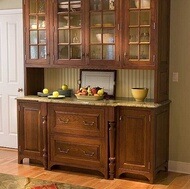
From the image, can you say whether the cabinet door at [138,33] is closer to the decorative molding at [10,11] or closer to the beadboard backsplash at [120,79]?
the beadboard backsplash at [120,79]

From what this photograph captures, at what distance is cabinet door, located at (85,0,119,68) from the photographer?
478cm

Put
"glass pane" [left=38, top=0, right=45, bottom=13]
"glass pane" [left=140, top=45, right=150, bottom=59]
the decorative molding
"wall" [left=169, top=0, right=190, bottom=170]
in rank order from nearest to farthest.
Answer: "glass pane" [left=140, top=45, right=150, bottom=59] → "wall" [left=169, top=0, right=190, bottom=170] → "glass pane" [left=38, top=0, right=45, bottom=13] → the decorative molding

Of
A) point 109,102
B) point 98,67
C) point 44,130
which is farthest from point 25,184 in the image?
point 98,67

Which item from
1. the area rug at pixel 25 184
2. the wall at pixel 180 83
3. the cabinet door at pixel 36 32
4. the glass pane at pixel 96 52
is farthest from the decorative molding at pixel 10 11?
the area rug at pixel 25 184

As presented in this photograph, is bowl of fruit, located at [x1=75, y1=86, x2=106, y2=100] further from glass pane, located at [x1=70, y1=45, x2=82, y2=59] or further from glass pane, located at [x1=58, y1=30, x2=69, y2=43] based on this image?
glass pane, located at [x1=58, y1=30, x2=69, y2=43]

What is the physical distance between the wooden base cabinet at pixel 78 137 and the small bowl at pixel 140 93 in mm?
430

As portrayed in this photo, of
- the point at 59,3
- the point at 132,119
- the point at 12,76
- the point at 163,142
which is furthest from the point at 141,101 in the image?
the point at 12,76

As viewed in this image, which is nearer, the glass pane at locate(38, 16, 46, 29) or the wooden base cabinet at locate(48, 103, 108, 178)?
the wooden base cabinet at locate(48, 103, 108, 178)

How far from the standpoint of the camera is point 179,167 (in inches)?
197

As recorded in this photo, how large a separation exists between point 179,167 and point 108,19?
2080 millimetres

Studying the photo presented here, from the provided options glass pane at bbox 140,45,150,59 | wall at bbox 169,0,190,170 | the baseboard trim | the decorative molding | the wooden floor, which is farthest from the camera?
the decorative molding

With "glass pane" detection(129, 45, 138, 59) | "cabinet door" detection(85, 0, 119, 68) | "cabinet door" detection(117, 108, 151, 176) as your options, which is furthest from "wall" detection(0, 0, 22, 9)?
"cabinet door" detection(117, 108, 151, 176)

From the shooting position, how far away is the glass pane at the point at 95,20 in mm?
4871

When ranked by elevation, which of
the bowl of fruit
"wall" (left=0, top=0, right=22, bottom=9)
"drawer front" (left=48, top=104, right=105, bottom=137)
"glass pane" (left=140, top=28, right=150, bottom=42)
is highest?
"wall" (left=0, top=0, right=22, bottom=9)
